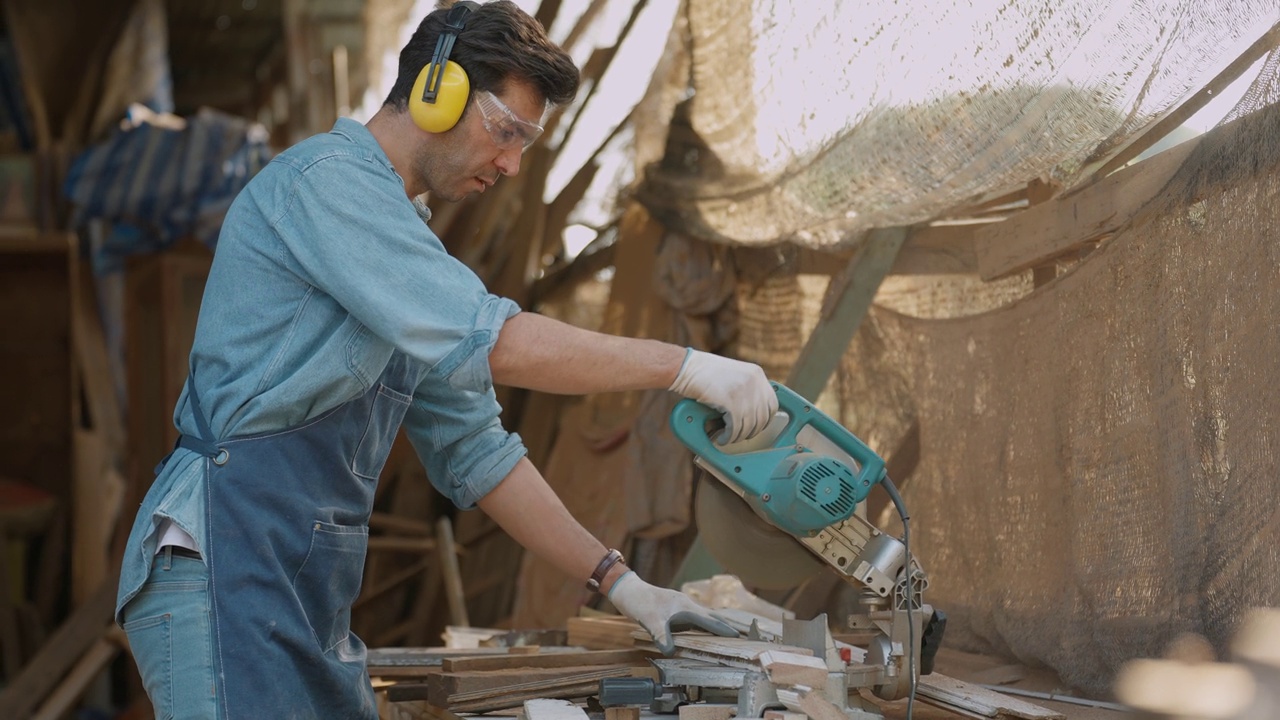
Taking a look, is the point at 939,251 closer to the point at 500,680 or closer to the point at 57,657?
the point at 500,680

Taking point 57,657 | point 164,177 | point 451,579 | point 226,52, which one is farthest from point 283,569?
point 226,52

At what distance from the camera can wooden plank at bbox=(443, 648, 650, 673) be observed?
2.31m

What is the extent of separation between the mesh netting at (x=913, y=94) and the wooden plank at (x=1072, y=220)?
0.07 m

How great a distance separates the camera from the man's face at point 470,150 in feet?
6.88

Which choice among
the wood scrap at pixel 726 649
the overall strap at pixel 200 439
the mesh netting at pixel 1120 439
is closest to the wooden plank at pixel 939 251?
the mesh netting at pixel 1120 439

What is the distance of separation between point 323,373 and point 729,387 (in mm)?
627

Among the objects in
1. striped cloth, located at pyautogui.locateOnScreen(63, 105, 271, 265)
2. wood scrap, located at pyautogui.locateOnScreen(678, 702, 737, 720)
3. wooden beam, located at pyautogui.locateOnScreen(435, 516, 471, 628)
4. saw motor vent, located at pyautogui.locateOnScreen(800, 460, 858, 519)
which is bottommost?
wooden beam, located at pyautogui.locateOnScreen(435, 516, 471, 628)

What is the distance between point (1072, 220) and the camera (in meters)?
2.57

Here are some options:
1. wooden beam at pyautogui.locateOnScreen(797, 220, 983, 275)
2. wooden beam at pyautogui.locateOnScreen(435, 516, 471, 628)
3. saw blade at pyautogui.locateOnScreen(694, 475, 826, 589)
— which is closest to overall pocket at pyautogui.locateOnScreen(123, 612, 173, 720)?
saw blade at pyautogui.locateOnScreen(694, 475, 826, 589)

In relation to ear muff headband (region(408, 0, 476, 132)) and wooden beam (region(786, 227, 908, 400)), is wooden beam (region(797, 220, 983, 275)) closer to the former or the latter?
wooden beam (region(786, 227, 908, 400))

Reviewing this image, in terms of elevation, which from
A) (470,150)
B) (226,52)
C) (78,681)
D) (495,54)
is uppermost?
(226,52)

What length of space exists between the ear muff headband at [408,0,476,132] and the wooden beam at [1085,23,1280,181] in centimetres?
122

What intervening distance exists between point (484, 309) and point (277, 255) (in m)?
0.36

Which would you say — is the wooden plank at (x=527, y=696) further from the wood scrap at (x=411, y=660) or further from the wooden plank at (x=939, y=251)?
the wooden plank at (x=939, y=251)
